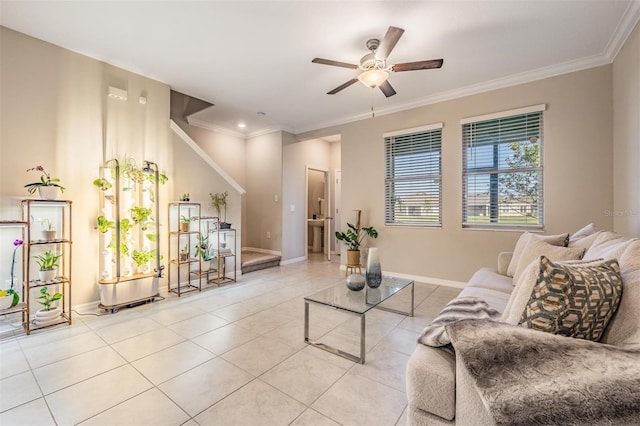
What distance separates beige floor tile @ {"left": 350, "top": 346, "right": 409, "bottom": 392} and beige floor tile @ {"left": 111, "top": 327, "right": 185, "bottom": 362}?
1591 mm

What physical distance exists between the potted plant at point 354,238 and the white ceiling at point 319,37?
2.23m

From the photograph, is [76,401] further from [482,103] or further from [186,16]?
[482,103]

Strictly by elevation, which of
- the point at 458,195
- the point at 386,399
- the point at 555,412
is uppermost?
the point at 458,195

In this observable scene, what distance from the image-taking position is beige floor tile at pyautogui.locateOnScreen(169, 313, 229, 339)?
2.58 metres

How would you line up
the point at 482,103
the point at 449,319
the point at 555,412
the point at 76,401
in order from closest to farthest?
1. the point at 555,412
2. the point at 449,319
3. the point at 76,401
4. the point at 482,103

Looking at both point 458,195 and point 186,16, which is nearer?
point 186,16

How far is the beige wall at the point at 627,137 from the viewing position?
2.50 m

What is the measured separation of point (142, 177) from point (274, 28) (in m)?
2.34

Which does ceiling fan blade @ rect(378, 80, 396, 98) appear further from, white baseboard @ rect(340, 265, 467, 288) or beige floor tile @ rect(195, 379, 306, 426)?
beige floor tile @ rect(195, 379, 306, 426)

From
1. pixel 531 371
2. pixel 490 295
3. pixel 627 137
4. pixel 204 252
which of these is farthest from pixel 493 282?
pixel 204 252

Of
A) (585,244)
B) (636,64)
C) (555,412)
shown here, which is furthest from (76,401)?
(636,64)

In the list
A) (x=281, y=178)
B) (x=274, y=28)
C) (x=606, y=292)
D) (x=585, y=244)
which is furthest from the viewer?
(x=281, y=178)

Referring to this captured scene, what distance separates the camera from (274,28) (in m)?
2.63

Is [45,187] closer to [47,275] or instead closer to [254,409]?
[47,275]
